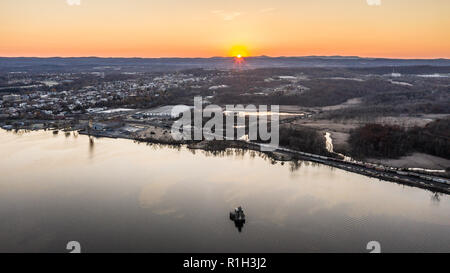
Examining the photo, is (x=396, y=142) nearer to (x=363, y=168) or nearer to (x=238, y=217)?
(x=363, y=168)

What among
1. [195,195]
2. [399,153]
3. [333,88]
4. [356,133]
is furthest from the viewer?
[333,88]

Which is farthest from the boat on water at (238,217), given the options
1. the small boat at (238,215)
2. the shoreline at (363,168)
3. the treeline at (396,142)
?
the treeline at (396,142)

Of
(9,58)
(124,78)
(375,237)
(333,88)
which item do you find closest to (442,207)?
(375,237)

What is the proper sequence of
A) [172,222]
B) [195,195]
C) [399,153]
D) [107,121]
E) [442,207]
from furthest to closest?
[107,121], [399,153], [195,195], [442,207], [172,222]

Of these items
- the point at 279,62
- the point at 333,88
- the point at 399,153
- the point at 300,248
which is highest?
the point at 279,62

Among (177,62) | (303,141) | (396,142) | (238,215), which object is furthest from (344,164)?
(177,62)

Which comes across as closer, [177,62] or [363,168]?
[363,168]

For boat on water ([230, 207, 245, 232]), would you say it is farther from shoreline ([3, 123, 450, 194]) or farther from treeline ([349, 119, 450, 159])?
treeline ([349, 119, 450, 159])

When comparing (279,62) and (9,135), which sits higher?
(279,62)

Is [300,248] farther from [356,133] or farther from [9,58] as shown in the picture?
[9,58]
